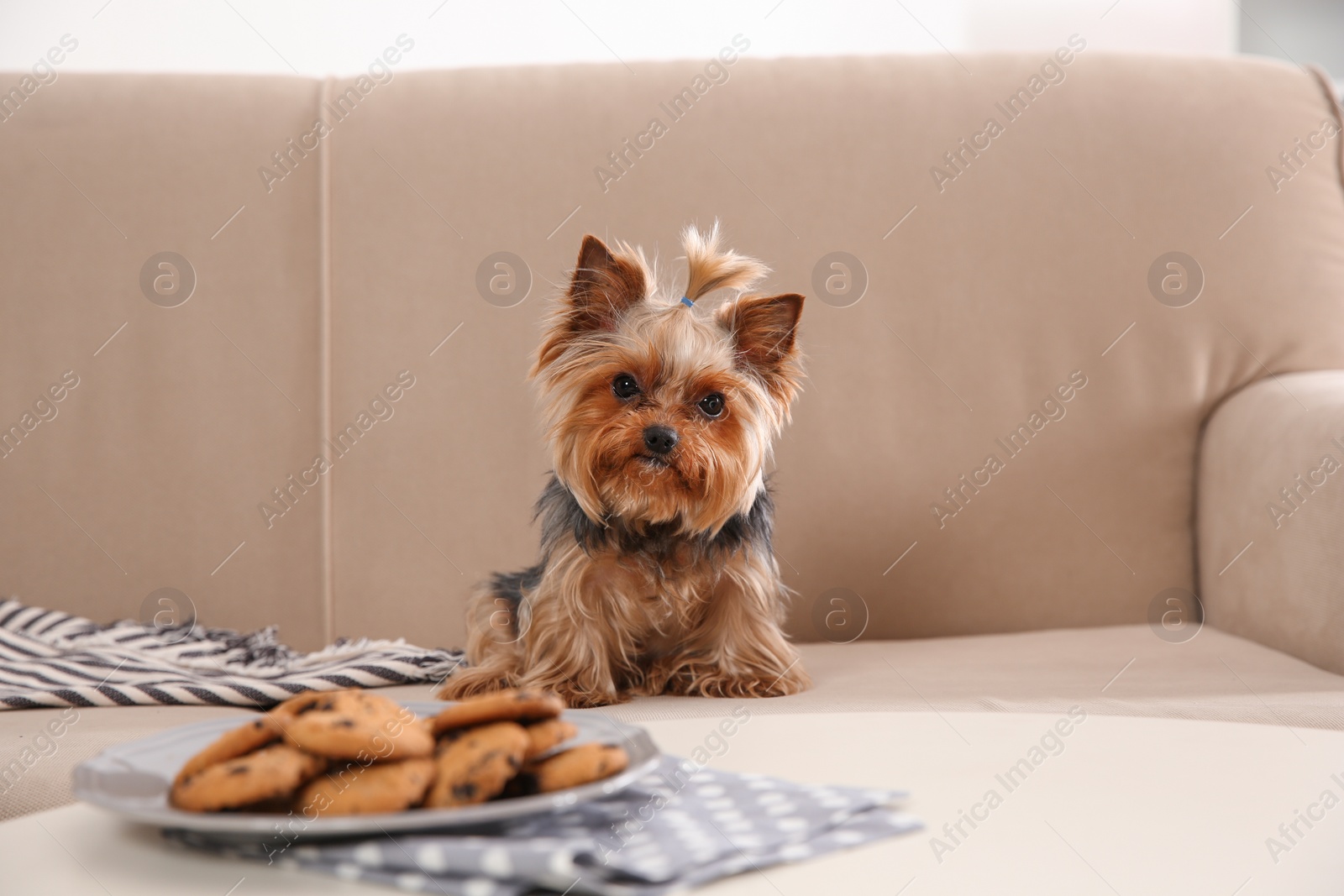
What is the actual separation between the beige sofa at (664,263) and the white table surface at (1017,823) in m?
1.32

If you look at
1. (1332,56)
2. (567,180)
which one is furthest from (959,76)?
(1332,56)

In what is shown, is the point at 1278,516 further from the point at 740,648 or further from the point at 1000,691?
the point at 740,648

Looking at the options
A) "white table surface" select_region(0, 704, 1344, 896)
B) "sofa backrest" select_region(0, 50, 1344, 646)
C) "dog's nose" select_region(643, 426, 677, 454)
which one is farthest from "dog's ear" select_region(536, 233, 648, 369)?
"white table surface" select_region(0, 704, 1344, 896)

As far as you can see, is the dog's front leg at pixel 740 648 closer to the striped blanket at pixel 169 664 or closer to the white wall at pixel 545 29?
the striped blanket at pixel 169 664

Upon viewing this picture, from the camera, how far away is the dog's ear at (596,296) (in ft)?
5.73

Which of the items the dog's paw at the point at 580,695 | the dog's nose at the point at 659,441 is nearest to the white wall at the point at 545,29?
the dog's nose at the point at 659,441

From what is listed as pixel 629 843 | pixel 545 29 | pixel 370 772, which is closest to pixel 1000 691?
pixel 629 843

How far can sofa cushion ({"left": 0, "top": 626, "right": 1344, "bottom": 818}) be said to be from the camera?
58.9 inches

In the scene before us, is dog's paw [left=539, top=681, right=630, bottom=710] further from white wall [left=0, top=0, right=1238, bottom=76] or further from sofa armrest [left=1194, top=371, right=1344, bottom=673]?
white wall [left=0, top=0, right=1238, bottom=76]

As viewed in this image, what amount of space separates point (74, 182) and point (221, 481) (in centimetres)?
79

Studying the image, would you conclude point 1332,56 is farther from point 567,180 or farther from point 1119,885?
point 1119,885

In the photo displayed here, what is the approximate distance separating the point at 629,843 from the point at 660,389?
1036 mm

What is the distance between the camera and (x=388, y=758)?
0.74 m

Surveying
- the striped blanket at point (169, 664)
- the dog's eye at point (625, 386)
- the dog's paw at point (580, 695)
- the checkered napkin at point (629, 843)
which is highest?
the dog's eye at point (625, 386)
